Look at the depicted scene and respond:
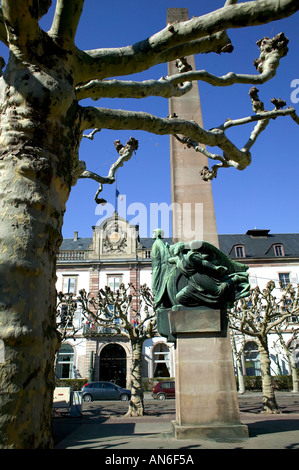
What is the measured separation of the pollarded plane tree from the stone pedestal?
3.57 meters

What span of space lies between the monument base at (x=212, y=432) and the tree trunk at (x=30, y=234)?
13.0ft

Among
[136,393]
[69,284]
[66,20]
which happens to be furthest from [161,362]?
[66,20]

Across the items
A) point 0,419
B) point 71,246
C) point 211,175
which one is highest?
point 71,246

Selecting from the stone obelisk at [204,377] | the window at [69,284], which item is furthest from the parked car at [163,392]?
the stone obelisk at [204,377]

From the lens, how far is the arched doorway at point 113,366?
30.4 meters

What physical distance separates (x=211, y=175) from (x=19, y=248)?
4458 mm

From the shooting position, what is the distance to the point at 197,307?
5.85 meters

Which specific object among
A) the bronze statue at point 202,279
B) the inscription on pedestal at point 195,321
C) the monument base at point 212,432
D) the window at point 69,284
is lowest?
the monument base at point 212,432

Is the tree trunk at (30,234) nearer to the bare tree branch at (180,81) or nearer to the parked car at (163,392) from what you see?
the bare tree branch at (180,81)

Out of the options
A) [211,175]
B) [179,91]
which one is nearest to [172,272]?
[211,175]

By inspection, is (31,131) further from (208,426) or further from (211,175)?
(208,426)

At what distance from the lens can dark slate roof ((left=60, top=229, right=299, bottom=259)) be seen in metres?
34.4

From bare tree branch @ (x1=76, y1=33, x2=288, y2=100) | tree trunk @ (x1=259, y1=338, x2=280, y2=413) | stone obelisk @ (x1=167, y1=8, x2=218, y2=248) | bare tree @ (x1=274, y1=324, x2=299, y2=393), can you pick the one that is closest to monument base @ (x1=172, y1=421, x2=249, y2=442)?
stone obelisk @ (x1=167, y1=8, x2=218, y2=248)

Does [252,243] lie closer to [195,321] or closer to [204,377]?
[195,321]
